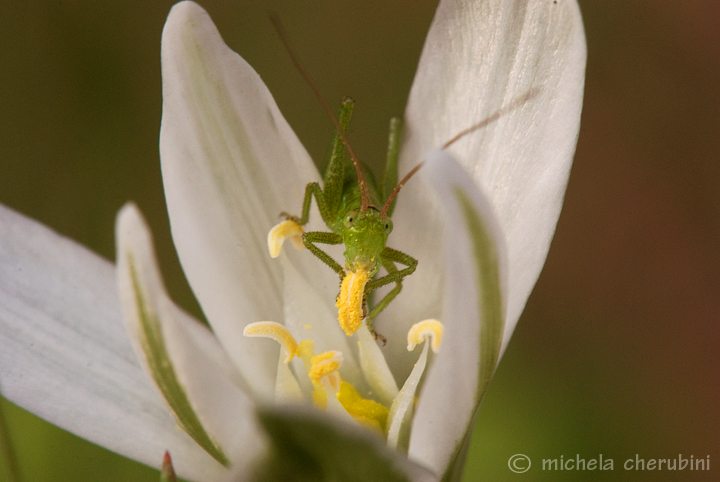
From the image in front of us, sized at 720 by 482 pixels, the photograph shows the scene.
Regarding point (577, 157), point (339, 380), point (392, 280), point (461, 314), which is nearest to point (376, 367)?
point (339, 380)

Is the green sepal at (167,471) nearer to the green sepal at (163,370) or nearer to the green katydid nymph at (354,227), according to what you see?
the green sepal at (163,370)

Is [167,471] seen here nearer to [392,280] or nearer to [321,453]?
[321,453]

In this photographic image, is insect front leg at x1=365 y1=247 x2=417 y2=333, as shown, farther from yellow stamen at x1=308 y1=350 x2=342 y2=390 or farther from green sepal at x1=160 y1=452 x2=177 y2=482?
green sepal at x1=160 y1=452 x2=177 y2=482

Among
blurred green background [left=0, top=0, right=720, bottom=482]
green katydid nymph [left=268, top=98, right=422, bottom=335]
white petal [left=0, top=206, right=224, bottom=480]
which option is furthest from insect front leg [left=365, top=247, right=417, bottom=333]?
blurred green background [left=0, top=0, right=720, bottom=482]

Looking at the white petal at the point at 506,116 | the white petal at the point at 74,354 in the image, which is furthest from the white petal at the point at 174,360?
the white petal at the point at 506,116

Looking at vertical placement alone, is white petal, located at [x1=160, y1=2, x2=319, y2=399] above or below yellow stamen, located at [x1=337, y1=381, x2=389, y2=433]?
above
